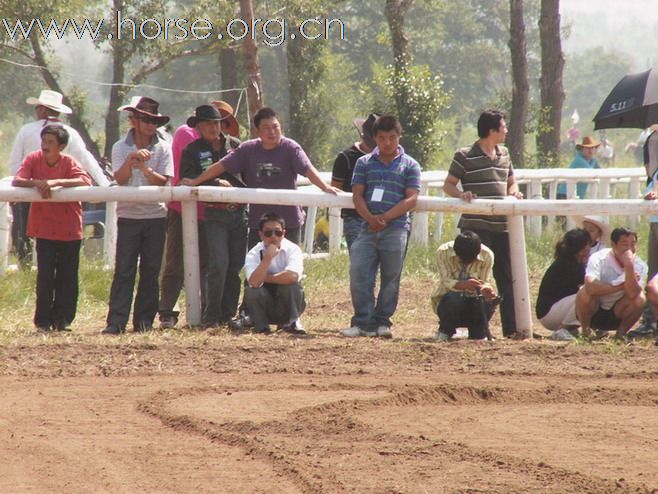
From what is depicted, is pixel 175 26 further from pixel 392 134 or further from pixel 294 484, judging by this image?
pixel 294 484

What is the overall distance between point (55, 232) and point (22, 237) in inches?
128

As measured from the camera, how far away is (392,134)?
9656 mm

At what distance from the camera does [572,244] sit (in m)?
10.4

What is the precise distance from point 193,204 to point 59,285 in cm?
124

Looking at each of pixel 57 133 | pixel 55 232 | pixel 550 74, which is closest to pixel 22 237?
pixel 55 232

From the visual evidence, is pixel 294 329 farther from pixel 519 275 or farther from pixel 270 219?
pixel 519 275

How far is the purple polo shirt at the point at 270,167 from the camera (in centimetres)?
996

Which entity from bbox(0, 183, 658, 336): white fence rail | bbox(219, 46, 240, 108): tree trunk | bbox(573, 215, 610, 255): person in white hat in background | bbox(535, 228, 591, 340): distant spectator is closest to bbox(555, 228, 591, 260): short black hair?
bbox(535, 228, 591, 340): distant spectator

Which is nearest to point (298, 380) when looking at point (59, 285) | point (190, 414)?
point (190, 414)

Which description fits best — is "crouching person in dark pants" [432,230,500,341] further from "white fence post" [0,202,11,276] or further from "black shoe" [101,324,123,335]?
"white fence post" [0,202,11,276]

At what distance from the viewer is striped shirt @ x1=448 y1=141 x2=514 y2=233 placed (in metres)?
9.91

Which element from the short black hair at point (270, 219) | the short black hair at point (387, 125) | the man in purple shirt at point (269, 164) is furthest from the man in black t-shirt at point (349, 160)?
the short black hair at point (270, 219)

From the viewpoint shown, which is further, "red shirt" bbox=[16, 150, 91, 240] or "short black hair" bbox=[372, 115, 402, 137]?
"red shirt" bbox=[16, 150, 91, 240]

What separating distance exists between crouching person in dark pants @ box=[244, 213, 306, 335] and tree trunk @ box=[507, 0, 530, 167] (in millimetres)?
15783
